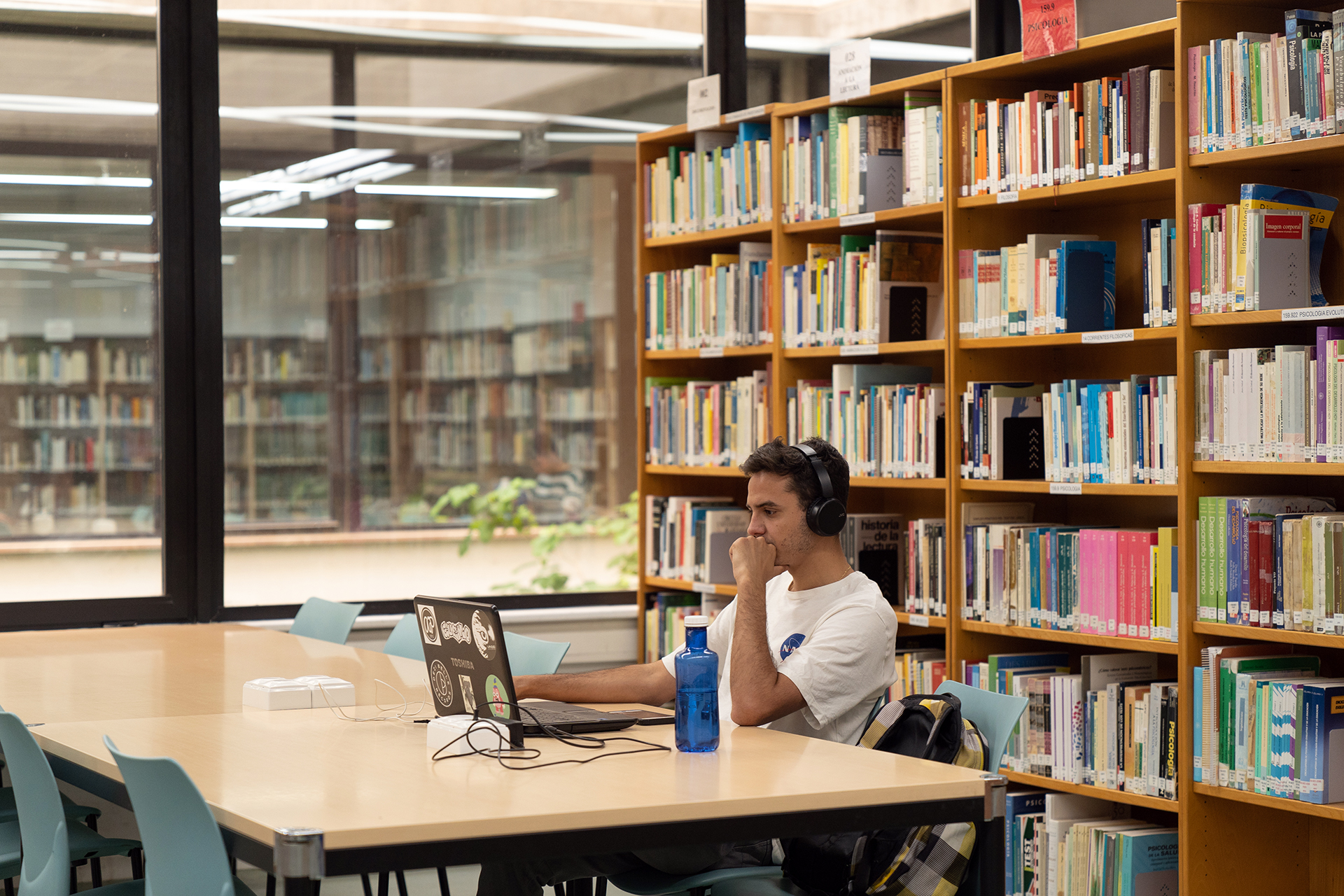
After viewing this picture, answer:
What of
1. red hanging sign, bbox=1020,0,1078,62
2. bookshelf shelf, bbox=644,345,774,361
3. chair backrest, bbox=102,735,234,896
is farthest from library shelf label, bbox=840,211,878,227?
chair backrest, bbox=102,735,234,896

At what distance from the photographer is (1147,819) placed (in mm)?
4121

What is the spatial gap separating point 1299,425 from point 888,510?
5.74 ft

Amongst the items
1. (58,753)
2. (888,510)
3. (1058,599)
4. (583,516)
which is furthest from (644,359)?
(58,753)

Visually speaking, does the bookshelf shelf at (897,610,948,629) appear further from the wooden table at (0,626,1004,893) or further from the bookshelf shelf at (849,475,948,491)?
the wooden table at (0,626,1004,893)

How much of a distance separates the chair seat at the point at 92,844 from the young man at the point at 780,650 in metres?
0.94

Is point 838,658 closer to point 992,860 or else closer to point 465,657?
point 992,860

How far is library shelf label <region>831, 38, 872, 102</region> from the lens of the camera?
15.1ft

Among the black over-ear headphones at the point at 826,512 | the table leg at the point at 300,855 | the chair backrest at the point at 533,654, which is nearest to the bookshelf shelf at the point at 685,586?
the chair backrest at the point at 533,654

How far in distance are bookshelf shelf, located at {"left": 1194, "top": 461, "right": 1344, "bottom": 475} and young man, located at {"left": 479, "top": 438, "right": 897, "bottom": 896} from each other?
3.37ft

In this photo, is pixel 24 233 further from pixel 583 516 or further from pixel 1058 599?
pixel 1058 599

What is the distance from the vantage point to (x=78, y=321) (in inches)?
206

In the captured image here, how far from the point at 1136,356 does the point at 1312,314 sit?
2.80ft

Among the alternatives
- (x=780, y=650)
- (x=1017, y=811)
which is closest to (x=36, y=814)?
(x=780, y=650)

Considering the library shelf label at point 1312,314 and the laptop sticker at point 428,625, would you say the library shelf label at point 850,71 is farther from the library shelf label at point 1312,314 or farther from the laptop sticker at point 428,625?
the laptop sticker at point 428,625
